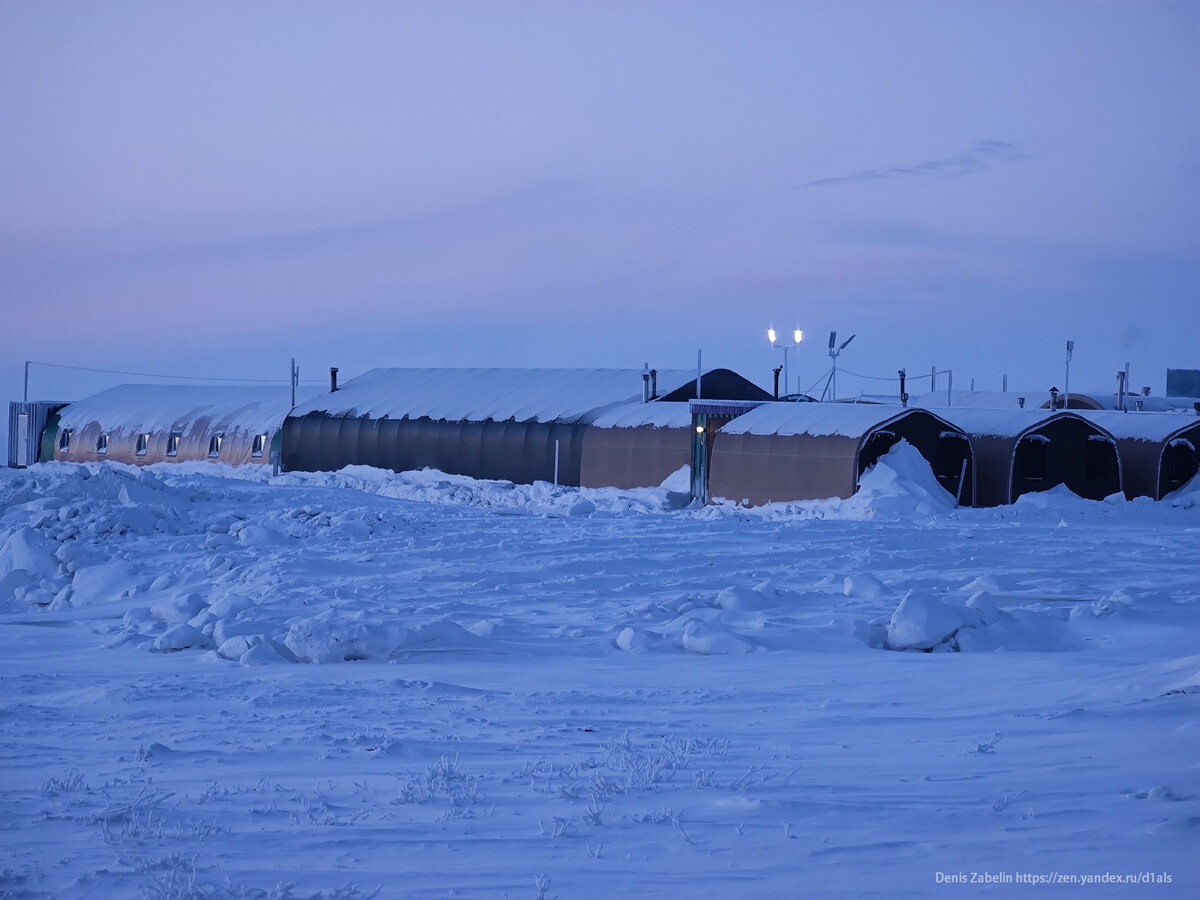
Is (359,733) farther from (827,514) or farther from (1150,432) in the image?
(1150,432)

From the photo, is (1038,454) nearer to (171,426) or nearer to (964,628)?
(964,628)

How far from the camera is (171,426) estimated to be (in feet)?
160

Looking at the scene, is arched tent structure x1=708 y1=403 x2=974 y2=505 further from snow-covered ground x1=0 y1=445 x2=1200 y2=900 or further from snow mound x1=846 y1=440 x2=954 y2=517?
snow-covered ground x1=0 y1=445 x2=1200 y2=900

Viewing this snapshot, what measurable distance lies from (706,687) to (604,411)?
2764 centimetres

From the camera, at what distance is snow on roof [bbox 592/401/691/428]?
35812 mm

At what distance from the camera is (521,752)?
866 centimetres

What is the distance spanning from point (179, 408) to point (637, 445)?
21281 millimetres

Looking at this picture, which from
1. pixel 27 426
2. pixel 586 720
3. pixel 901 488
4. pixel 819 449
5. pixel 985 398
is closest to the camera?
pixel 586 720

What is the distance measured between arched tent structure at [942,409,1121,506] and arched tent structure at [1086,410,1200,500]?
17.4 inches

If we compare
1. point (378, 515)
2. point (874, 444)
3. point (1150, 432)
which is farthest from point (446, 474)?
point (1150, 432)

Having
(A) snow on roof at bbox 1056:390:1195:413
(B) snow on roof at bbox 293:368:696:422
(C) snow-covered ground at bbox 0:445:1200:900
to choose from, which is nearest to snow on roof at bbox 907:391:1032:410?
(A) snow on roof at bbox 1056:390:1195:413

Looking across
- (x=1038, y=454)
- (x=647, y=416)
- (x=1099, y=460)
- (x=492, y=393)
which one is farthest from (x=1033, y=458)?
(x=492, y=393)

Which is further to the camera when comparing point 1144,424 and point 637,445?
point 637,445

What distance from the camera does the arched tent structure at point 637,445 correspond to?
3522 centimetres
